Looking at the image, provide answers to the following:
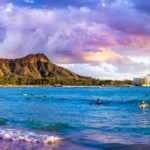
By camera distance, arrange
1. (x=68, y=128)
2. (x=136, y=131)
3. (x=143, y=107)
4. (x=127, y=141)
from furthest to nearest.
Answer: (x=143, y=107)
(x=68, y=128)
(x=136, y=131)
(x=127, y=141)

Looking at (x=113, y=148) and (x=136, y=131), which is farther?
(x=136, y=131)

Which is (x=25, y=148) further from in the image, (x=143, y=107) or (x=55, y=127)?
(x=143, y=107)

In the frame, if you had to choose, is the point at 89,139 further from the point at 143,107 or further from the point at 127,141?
the point at 143,107

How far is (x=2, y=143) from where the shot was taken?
2731 centimetres

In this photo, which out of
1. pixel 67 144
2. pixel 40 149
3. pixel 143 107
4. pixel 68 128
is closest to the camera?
pixel 40 149

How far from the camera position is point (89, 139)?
2981 cm

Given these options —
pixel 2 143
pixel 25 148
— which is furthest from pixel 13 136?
pixel 25 148

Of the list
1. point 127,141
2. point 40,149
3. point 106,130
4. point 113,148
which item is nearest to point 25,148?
point 40,149

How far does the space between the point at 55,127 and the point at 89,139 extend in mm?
8863

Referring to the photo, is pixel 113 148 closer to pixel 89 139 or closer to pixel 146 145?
pixel 146 145

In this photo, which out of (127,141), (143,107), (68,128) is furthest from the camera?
(143,107)

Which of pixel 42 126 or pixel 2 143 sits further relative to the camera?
pixel 42 126

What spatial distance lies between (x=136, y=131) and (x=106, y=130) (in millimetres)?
2539

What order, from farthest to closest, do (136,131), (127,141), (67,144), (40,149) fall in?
(136,131) → (127,141) → (67,144) → (40,149)
